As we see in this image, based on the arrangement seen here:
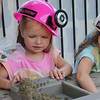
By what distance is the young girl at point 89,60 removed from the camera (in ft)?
4.51

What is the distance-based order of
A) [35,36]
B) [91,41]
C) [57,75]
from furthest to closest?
[91,41]
[35,36]
[57,75]

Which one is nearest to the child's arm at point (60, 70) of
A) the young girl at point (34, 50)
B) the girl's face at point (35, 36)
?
the young girl at point (34, 50)

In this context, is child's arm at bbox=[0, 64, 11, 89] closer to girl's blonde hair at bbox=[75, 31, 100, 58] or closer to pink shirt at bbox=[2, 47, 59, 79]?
pink shirt at bbox=[2, 47, 59, 79]

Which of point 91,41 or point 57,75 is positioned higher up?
point 91,41

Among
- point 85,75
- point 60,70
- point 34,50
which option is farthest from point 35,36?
point 85,75

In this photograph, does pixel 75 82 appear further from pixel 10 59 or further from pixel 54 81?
pixel 10 59

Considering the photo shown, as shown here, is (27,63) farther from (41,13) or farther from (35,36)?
(41,13)

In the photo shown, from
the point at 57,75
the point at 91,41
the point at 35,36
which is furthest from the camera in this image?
the point at 91,41

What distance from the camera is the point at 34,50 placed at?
163 centimetres

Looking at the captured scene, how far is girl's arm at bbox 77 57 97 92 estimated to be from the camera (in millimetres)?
1334

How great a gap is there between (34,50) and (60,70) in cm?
20

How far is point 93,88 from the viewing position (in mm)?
1323

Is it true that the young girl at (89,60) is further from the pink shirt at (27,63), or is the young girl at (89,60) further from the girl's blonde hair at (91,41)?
the pink shirt at (27,63)

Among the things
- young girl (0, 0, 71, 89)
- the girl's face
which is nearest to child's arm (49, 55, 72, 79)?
young girl (0, 0, 71, 89)
